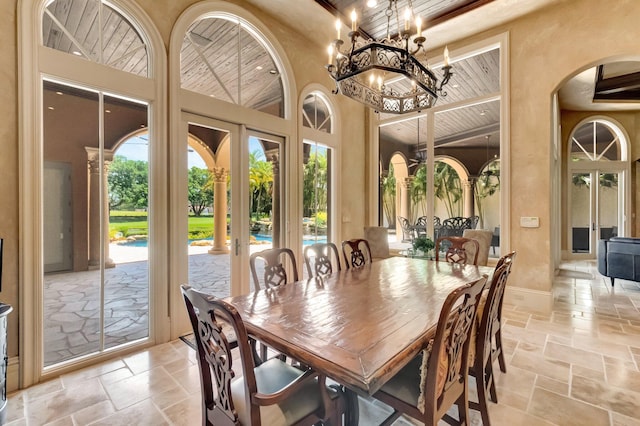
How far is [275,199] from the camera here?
423 cm

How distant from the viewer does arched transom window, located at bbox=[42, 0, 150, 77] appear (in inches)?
99.9

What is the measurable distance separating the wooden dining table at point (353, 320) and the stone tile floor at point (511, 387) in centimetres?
78

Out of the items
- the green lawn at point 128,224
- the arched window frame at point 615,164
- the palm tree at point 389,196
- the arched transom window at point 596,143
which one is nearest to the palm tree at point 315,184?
the palm tree at point 389,196

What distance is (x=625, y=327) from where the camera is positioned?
3.39 metres

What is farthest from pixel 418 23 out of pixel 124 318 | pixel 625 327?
pixel 625 327

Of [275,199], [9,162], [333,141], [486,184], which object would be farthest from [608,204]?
[9,162]

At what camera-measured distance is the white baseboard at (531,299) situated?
3.94 meters

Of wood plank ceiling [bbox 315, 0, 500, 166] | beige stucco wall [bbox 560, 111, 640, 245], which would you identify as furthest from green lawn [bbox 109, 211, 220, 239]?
beige stucco wall [bbox 560, 111, 640, 245]

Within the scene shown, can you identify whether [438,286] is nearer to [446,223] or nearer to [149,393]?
[149,393]

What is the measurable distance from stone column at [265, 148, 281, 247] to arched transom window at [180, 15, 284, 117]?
59 cm

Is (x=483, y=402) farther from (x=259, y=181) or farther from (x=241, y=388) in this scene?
(x=259, y=181)

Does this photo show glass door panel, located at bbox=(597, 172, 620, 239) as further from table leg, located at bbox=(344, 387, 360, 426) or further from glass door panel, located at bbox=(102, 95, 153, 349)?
glass door panel, located at bbox=(102, 95, 153, 349)

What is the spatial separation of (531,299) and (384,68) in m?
3.70

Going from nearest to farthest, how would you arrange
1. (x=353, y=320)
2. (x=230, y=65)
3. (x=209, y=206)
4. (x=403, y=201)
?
(x=353, y=320) < (x=209, y=206) < (x=230, y=65) < (x=403, y=201)
